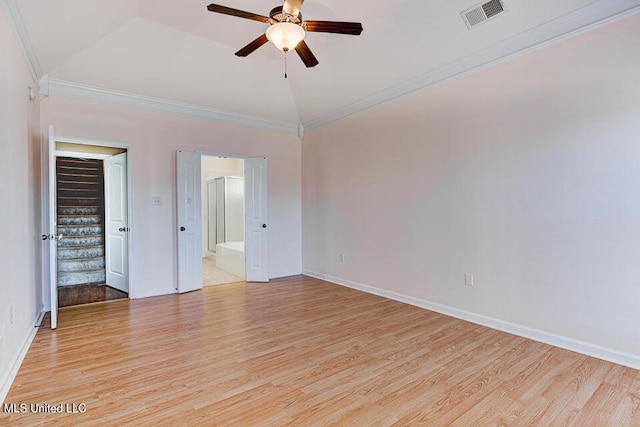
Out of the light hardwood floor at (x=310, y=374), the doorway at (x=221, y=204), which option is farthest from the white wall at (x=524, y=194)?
the doorway at (x=221, y=204)

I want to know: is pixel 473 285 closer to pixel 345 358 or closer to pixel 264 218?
pixel 345 358

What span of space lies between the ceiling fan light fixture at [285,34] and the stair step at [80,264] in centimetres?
510

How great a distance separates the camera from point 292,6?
229 centimetres

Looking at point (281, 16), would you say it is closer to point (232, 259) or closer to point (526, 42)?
point (526, 42)

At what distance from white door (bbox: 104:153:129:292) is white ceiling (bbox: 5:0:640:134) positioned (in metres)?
1.11

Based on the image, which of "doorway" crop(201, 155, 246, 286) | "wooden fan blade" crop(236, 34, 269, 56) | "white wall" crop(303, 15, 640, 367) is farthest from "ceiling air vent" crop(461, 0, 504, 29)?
"doorway" crop(201, 155, 246, 286)

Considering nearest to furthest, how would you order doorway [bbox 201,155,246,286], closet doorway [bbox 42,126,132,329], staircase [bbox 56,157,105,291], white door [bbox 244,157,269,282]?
1. closet doorway [bbox 42,126,132,329]
2. white door [bbox 244,157,269,282]
3. staircase [bbox 56,157,105,291]
4. doorway [bbox 201,155,246,286]

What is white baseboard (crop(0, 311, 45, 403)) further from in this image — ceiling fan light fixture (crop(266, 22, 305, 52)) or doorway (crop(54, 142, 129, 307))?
ceiling fan light fixture (crop(266, 22, 305, 52))

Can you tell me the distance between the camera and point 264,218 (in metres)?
5.44

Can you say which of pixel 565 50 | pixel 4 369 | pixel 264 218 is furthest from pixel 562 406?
pixel 264 218

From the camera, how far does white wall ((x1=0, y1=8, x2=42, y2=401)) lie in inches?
88.1

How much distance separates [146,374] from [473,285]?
125 inches

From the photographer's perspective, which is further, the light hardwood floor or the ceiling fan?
the ceiling fan

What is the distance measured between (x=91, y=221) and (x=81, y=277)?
3.31 ft
